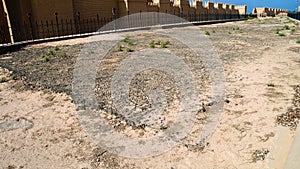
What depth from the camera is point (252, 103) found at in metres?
5.12

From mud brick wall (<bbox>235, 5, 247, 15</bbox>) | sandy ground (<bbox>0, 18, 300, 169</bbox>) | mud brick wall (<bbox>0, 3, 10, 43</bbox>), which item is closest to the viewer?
sandy ground (<bbox>0, 18, 300, 169</bbox>)

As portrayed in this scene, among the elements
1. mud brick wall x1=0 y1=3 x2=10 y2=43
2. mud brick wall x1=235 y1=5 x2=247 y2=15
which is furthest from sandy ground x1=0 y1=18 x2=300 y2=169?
mud brick wall x1=235 y1=5 x2=247 y2=15

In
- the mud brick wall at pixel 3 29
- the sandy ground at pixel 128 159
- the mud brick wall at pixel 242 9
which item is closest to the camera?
the sandy ground at pixel 128 159

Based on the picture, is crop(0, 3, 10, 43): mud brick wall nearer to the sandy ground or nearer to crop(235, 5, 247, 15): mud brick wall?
the sandy ground

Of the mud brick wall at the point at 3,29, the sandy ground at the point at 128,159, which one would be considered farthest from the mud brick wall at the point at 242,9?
the sandy ground at the point at 128,159

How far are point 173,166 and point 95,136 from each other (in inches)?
57.0

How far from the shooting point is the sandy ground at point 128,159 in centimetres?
339

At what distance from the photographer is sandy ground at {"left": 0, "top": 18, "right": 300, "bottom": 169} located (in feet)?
11.1

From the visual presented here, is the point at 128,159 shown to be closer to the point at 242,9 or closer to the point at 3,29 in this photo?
the point at 3,29

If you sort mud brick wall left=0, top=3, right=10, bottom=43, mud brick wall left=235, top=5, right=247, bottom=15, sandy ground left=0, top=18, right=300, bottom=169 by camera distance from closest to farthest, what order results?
sandy ground left=0, top=18, right=300, bottom=169, mud brick wall left=0, top=3, right=10, bottom=43, mud brick wall left=235, top=5, right=247, bottom=15

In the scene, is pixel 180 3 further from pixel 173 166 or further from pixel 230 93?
pixel 173 166

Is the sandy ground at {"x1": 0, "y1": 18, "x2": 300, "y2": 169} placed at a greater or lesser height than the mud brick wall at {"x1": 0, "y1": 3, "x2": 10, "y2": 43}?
lesser

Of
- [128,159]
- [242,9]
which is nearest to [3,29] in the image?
[128,159]

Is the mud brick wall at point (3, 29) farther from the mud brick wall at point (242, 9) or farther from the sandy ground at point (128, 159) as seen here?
the mud brick wall at point (242, 9)
